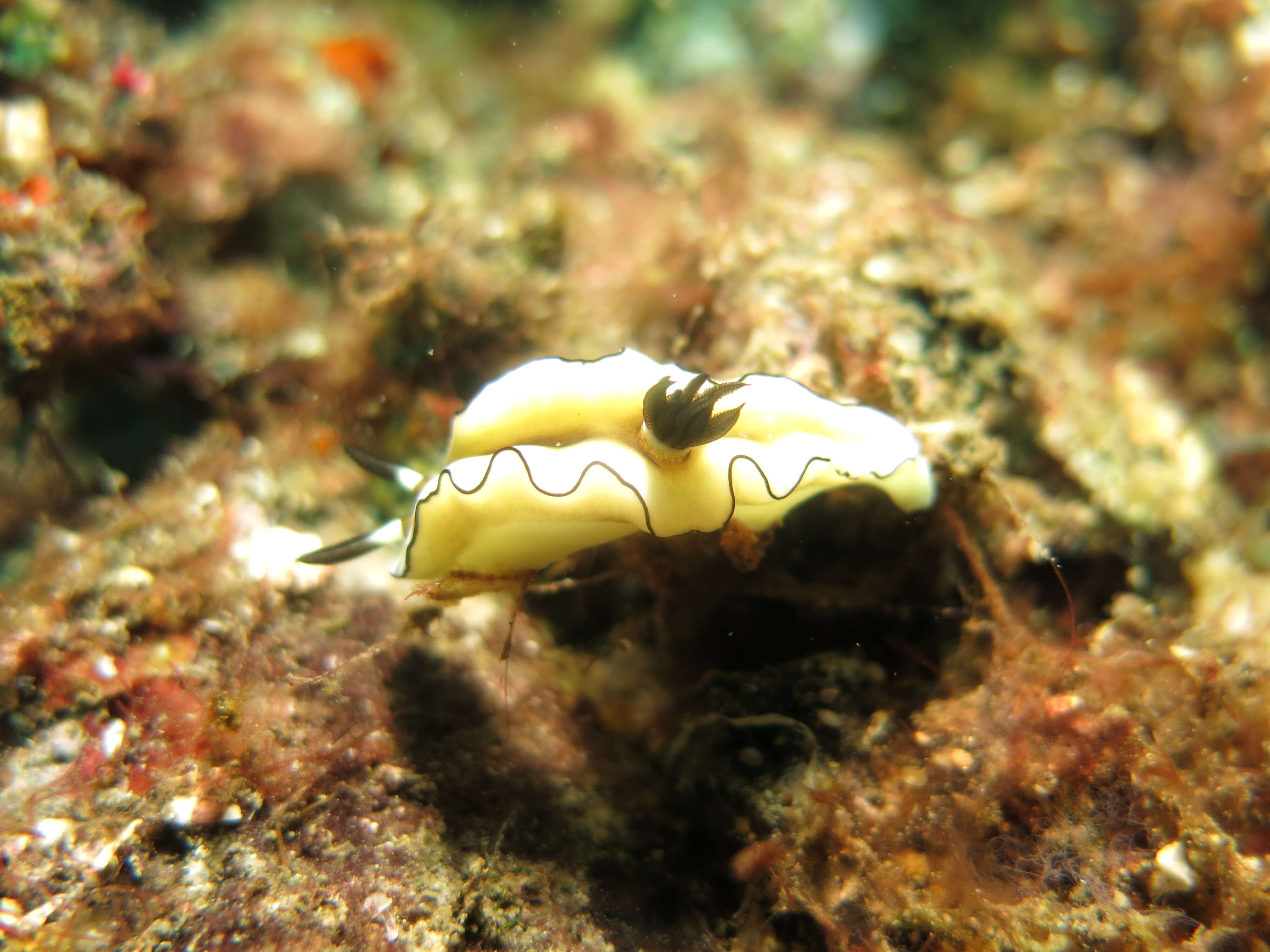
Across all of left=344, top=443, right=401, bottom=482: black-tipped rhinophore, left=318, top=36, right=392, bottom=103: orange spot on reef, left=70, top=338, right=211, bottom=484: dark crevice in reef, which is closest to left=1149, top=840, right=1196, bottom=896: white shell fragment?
left=344, top=443, right=401, bottom=482: black-tipped rhinophore

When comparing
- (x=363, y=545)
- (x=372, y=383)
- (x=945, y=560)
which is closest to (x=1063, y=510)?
(x=945, y=560)

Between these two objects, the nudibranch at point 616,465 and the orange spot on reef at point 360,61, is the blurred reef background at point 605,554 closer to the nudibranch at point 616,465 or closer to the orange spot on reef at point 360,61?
the orange spot on reef at point 360,61

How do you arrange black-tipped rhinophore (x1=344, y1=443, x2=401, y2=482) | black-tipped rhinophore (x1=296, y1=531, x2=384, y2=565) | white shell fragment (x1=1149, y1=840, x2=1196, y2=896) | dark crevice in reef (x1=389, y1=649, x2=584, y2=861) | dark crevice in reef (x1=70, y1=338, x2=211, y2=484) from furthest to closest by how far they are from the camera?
dark crevice in reef (x1=70, y1=338, x2=211, y2=484) → black-tipped rhinophore (x1=344, y1=443, x2=401, y2=482) → black-tipped rhinophore (x1=296, y1=531, x2=384, y2=565) → dark crevice in reef (x1=389, y1=649, x2=584, y2=861) → white shell fragment (x1=1149, y1=840, x2=1196, y2=896)

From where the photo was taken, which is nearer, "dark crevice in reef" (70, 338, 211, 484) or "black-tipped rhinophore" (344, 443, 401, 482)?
"black-tipped rhinophore" (344, 443, 401, 482)

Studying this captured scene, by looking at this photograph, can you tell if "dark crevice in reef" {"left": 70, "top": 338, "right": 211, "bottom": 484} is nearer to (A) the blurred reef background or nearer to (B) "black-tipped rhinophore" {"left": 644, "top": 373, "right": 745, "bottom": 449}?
(A) the blurred reef background

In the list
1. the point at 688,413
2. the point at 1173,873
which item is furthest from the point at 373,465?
the point at 1173,873

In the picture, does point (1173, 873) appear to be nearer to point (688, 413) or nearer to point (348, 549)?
point (688, 413)

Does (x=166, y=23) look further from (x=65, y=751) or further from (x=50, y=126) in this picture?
(x=65, y=751)
